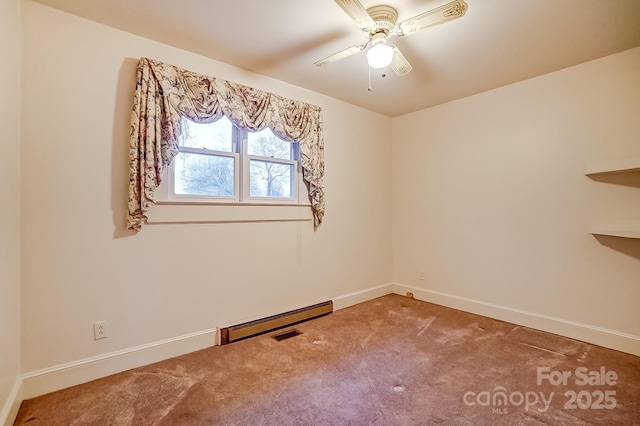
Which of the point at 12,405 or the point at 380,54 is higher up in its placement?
the point at 380,54

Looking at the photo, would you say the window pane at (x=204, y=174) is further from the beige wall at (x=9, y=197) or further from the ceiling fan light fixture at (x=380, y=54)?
the ceiling fan light fixture at (x=380, y=54)

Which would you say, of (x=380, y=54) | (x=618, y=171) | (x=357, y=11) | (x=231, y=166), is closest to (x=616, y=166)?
(x=618, y=171)

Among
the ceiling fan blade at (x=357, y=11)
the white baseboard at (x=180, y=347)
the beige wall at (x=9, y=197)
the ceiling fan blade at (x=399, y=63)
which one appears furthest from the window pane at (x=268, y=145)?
the white baseboard at (x=180, y=347)

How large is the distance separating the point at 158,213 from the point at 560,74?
3883 millimetres

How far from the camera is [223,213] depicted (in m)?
2.71

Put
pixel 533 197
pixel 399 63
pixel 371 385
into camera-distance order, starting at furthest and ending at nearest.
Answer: pixel 533 197, pixel 399 63, pixel 371 385

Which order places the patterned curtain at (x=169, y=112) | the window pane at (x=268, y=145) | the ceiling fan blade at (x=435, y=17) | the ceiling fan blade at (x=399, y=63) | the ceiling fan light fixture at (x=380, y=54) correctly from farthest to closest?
the window pane at (x=268, y=145), the patterned curtain at (x=169, y=112), the ceiling fan blade at (x=399, y=63), the ceiling fan light fixture at (x=380, y=54), the ceiling fan blade at (x=435, y=17)

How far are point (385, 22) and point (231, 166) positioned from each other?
1749mm

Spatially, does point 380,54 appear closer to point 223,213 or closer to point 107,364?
point 223,213

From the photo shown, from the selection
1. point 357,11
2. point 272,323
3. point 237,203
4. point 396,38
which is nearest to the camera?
point 357,11

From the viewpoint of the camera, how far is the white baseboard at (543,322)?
2.54 metres

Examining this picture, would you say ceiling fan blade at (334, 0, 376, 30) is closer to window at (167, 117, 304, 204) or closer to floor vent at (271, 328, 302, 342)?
window at (167, 117, 304, 204)

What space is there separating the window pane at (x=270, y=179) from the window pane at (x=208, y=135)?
329mm

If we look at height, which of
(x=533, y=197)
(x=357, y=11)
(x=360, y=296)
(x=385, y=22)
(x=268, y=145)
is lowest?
(x=360, y=296)
